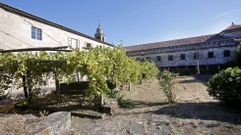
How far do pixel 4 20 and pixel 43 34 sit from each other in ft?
15.1

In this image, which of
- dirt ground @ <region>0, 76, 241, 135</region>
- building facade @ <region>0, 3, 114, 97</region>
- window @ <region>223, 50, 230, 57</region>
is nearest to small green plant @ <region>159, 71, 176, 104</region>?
dirt ground @ <region>0, 76, 241, 135</region>

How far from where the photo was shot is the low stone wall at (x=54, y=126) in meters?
5.34

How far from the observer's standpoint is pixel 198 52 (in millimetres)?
40781

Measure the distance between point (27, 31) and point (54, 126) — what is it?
1530 centimetres

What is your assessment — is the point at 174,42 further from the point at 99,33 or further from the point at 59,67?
the point at 59,67

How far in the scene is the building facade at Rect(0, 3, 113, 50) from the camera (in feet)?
55.1

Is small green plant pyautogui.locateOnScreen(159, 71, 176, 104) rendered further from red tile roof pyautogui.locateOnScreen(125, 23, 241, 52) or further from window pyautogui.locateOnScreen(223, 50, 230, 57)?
red tile roof pyautogui.locateOnScreen(125, 23, 241, 52)

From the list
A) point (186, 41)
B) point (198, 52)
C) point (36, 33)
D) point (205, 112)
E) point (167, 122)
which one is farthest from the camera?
point (186, 41)

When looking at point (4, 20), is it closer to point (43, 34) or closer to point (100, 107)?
point (43, 34)

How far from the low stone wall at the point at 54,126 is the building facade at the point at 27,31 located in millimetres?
7467

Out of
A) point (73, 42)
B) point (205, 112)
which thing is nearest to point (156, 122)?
point (205, 112)

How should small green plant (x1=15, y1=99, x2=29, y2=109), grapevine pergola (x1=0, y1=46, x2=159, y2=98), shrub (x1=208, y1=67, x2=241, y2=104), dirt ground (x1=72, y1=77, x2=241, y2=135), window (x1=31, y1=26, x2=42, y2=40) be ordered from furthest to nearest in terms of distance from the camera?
window (x1=31, y1=26, x2=42, y2=40) → small green plant (x1=15, y1=99, x2=29, y2=109) → grapevine pergola (x1=0, y1=46, x2=159, y2=98) → shrub (x1=208, y1=67, x2=241, y2=104) → dirt ground (x1=72, y1=77, x2=241, y2=135)

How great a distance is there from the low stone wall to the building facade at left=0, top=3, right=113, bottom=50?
7.47m

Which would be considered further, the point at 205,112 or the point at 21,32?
the point at 21,32
